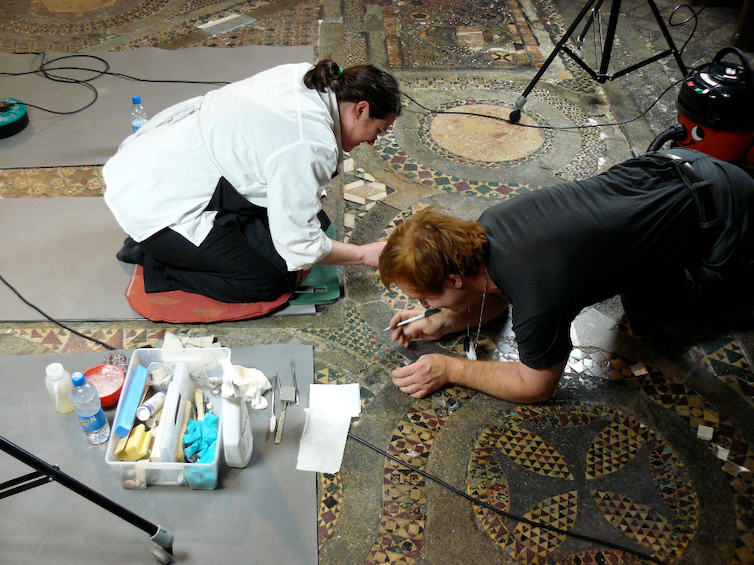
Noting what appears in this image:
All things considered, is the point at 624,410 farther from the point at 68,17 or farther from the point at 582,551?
the point at 68,17

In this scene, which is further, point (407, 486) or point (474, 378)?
point (474, 378)

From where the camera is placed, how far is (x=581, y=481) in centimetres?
190

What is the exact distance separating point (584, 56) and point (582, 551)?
3.29 m

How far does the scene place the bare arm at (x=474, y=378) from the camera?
1.97 metres

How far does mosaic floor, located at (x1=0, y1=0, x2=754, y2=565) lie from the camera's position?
1766mm

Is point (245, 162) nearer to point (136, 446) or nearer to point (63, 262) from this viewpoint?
point (136, 446)

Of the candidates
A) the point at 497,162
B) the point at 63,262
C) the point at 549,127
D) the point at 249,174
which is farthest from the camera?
the point at 549,127

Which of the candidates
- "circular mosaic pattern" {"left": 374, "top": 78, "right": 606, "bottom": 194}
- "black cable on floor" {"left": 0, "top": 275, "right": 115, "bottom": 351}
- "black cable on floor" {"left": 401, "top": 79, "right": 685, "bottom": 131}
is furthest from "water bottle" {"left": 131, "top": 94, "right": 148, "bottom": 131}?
"black cable on floor" {"left": 401, "top": 79, "right": 685, "bottom": 131}

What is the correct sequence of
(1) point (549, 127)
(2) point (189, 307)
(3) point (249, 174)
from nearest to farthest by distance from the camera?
(3) point (249, 174), (2) point (189, 307), (1) point (549, 127)

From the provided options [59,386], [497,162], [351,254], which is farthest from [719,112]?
[59,386]

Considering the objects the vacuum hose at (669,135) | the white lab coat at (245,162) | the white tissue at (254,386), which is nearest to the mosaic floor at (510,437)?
the white tissue at (254,386)

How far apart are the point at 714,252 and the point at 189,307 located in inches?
73.3

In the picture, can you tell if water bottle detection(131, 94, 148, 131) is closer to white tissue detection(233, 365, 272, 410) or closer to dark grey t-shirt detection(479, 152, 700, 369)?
white tissue detection(233, 365, 272, 410)

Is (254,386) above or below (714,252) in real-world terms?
below
